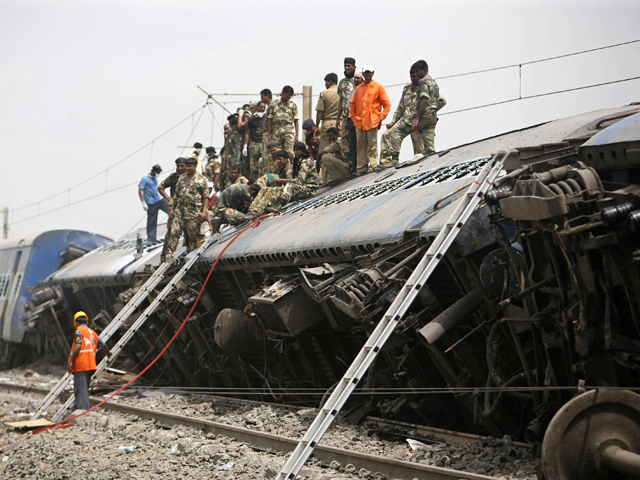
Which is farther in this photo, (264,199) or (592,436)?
(264,199)

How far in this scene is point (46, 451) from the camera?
8656mm

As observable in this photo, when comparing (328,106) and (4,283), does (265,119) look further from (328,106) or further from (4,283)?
(4,283)

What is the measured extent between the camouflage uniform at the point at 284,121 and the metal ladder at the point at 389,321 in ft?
27.0

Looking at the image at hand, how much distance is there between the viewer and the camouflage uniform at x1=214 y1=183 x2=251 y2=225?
532 inches

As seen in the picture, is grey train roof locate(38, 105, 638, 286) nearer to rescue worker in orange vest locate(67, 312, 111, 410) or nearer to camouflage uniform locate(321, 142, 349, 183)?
camouflage uniform locate(321, 142, 349, 183)

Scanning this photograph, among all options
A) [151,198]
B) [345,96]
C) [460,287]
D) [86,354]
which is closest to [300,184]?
[345,96]

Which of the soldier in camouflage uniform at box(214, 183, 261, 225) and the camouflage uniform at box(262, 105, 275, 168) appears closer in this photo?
the soldier in camouflage uniform at box(214, 183, 261, 225)

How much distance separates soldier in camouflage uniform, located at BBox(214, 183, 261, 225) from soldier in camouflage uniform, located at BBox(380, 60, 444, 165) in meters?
2.61

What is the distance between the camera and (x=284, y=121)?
14867 mm

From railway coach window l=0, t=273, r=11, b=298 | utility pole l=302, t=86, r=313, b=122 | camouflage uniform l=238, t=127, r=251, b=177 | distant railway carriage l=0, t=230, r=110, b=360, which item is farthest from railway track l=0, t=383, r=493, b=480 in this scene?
utility pole l=302, t=86, r=313, b=122

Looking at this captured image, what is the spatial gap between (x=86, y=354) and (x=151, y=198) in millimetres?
7030

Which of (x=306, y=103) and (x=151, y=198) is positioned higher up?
(x=306, y=103)

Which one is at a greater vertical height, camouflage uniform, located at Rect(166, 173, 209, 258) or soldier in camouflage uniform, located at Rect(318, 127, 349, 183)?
soldier in camouflage uniform, located at Rect(318, 127, 349, 183)

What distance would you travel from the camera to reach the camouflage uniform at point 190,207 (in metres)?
13.4
